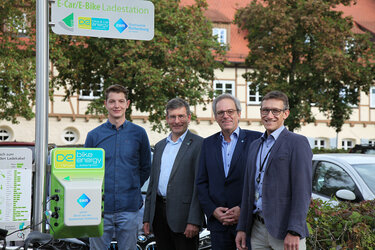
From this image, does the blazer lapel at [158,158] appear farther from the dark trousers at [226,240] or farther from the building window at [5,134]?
the building window at [5,134]

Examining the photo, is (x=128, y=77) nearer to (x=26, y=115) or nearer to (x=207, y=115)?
(x=26, y=115)

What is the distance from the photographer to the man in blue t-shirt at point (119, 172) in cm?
457

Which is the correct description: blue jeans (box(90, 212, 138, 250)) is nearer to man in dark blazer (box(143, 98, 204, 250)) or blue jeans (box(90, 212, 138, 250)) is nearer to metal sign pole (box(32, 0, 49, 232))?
man in dark blazer (box(143, 98, 204, 250))

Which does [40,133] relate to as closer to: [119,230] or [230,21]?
[119,230]

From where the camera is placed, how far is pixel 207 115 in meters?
31.9

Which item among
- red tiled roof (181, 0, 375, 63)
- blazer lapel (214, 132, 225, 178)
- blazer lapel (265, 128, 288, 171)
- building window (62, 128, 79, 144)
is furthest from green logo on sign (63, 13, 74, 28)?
red tiled roof (181, 0, 375, 63)

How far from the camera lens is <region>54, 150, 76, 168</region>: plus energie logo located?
367 centimetres

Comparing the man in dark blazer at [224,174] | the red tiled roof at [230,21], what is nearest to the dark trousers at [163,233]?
the man in dark blazer at [224,174]

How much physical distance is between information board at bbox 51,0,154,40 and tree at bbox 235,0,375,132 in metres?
18.8

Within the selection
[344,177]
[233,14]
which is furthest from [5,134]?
[344,177]

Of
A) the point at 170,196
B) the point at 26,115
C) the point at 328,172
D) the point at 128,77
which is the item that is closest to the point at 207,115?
the point at 128,77

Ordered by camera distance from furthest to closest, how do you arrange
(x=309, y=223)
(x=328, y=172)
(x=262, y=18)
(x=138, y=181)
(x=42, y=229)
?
(x=262, y=18)
(x=328, y=172)
(x=138, y=181)
(x=309, y=223)
(x=42, y=229)

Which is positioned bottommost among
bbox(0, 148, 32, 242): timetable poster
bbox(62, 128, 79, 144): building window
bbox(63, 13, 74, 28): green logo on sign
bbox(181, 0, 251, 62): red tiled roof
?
bbox(62, 128, 79, 144): building window

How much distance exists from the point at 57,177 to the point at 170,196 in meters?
1.36
